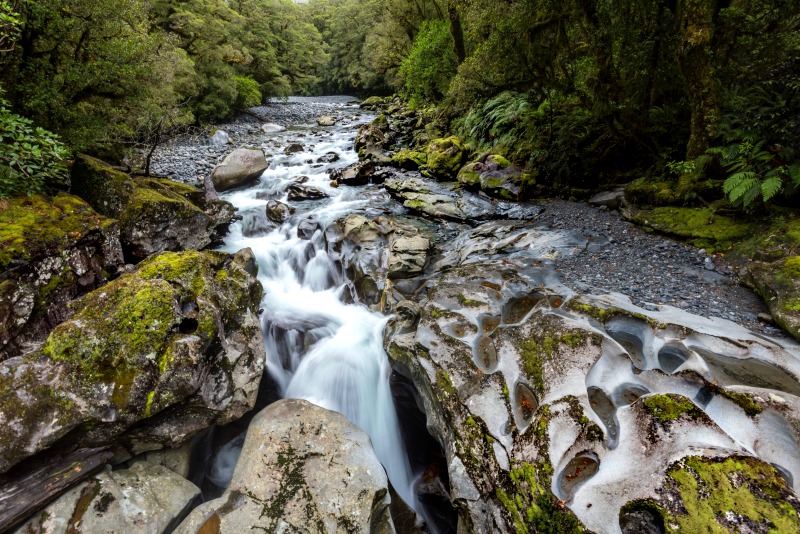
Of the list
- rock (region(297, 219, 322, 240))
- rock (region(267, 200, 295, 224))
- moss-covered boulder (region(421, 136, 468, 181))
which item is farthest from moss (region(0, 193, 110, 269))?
moss-covered boulder (region(421, 136, 468, 181))

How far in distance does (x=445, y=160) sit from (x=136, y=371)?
11690 millimetres

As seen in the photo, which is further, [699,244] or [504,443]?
[699,244]

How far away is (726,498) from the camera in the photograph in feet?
8.11

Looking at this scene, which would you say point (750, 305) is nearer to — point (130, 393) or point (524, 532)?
point (524, 532)

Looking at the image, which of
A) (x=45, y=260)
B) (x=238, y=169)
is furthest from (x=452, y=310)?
(x=238, y=169)

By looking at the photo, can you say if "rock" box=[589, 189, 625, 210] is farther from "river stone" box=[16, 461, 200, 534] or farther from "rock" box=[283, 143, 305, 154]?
"rock" box=[283, 143, 305, 154]

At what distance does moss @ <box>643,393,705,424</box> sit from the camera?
3.00 metres

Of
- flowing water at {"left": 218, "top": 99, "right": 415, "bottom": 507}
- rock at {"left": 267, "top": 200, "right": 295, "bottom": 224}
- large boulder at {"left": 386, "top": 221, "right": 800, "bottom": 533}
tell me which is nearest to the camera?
large boulder at {"left": 386, "top": 221, "right": 800, "bottom": 533}

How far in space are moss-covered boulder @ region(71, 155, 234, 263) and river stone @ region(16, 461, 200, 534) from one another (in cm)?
474

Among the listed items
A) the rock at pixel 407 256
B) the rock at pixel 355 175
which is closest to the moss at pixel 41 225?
the rock at pixel 407 256

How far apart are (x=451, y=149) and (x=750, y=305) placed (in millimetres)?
10622

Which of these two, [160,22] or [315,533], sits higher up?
[160,22]

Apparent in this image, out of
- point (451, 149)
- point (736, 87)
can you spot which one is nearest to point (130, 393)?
point (736, 87)

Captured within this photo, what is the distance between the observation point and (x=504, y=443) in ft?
11.4
